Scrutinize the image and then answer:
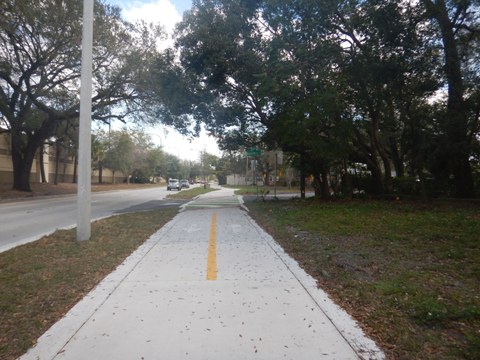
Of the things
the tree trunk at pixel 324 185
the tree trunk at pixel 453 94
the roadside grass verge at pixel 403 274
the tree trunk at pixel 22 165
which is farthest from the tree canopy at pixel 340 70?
the tree trunk at pixel 22 165

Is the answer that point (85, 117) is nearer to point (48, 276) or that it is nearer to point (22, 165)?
point (48, 276)

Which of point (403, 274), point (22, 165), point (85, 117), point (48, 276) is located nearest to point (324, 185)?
point (85, 117)

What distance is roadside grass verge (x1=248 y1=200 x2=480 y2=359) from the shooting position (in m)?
3.81

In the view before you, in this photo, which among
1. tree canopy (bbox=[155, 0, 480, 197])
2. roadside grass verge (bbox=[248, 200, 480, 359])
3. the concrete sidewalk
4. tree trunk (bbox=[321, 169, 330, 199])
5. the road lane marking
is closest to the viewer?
the concrete sidewalk

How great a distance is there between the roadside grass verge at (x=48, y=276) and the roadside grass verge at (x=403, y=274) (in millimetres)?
3444

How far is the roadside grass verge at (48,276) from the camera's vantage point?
4.04 m

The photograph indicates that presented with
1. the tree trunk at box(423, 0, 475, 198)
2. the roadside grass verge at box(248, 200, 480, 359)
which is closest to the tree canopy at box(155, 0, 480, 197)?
the tree trunk at box(423, 0, 475, 198)

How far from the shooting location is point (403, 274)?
5.88 metres

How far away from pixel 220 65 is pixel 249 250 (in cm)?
1293

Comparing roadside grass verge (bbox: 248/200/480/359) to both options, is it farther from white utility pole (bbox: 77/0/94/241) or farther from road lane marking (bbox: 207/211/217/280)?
white utility pole (bbox: 77/0/94/241)

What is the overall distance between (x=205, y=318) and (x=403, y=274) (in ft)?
10.8

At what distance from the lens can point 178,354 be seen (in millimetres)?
3463

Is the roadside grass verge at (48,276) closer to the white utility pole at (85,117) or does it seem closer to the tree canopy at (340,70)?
the white utility pole at (85,117)

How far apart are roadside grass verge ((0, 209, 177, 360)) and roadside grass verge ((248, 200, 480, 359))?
3.44 meters
